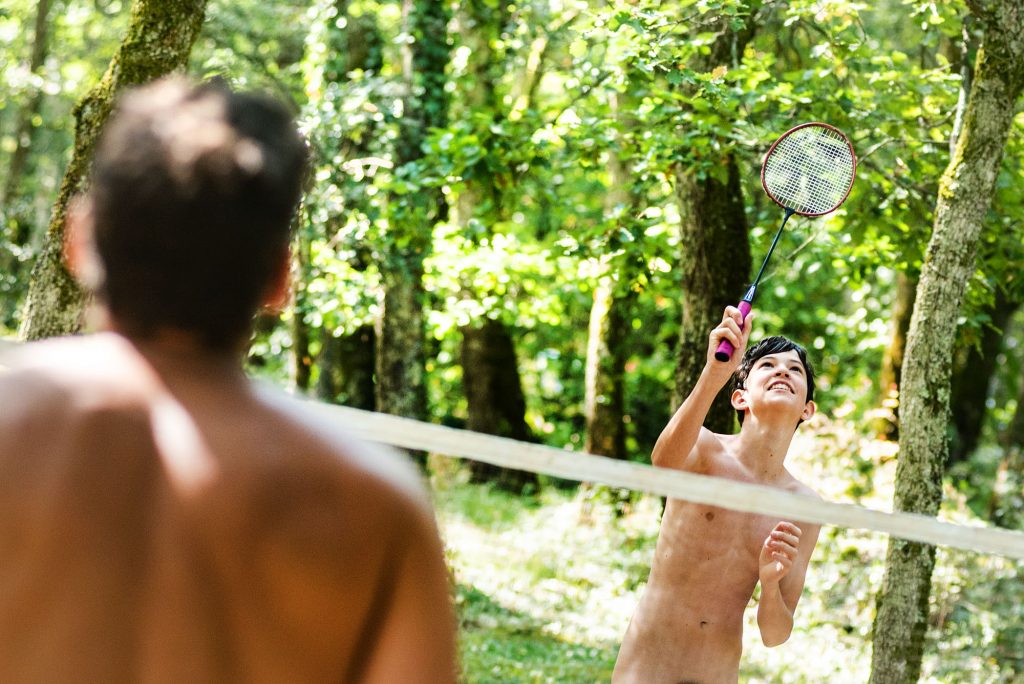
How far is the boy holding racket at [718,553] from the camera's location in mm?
3926

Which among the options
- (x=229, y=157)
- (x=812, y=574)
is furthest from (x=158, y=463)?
(x=812, y=574)

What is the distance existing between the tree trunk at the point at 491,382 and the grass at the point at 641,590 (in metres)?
3.06

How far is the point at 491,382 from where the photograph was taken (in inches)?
554

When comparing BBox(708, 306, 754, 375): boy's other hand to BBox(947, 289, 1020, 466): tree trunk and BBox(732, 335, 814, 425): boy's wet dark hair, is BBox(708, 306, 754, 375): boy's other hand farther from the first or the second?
BBox(947, 289, 1020, 466): tree trunk

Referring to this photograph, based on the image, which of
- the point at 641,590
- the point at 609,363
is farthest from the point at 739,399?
the point at 609,363

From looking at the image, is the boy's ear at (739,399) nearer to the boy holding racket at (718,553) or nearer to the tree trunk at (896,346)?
the boy holding racket at (718,553)

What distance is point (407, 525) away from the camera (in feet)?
4.11

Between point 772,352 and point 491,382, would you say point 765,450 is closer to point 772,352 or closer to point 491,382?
point 772,352

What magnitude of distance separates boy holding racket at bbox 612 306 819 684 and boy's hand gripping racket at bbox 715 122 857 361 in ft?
3.18

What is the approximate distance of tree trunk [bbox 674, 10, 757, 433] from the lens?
688 cm

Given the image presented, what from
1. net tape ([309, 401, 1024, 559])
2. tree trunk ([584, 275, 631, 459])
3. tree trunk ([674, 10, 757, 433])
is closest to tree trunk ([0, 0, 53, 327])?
tree trunk ([584, 275, 631, 459])

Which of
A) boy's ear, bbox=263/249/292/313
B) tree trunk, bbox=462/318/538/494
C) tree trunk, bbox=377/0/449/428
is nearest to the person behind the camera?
boy's ear, bbox=263/249/292/313

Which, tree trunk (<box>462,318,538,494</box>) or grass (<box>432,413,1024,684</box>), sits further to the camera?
tree trunk (<box>462,318,538,494</box>)

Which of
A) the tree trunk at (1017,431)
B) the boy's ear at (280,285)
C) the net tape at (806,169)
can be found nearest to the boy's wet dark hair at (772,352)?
the net tape at (806,169)
